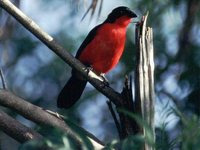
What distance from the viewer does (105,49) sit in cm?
572

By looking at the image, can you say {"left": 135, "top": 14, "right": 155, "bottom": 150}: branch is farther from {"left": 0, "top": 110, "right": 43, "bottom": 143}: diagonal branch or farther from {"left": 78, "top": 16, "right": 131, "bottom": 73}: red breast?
{"left": 78, "top": 16, "right": 131, "bottom": 73}: red breast

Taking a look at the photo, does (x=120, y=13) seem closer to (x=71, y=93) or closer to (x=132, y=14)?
(x=132, y=14)

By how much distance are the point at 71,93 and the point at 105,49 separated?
0.43 meters

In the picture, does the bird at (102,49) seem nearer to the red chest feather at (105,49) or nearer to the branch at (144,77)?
the red chest feather at (105,49)

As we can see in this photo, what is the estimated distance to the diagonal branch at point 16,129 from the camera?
311cm

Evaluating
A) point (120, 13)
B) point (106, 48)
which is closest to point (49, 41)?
point (106, 48)

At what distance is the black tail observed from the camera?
17.9 ft

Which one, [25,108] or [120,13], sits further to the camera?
[120,13]

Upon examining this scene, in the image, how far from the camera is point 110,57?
5.65 metres

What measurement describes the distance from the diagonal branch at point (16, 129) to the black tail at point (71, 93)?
2.24 m

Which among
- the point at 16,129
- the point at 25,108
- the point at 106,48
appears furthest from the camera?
the point at 106,48

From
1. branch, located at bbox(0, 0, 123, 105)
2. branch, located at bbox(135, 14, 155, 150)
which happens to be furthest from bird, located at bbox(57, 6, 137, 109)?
branch, located at bbox(135, 14, 155, 150)

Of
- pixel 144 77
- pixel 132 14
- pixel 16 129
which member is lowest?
pixel 16 129

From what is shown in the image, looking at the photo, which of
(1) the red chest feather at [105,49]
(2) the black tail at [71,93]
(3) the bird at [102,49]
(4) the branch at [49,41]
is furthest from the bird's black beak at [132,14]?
(4) the branch at [49,41]
